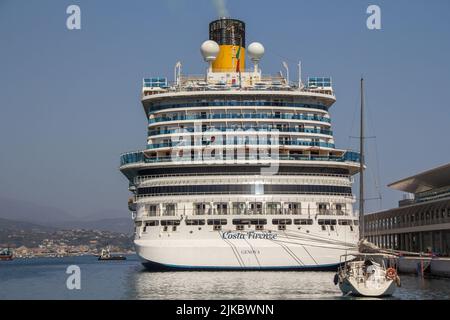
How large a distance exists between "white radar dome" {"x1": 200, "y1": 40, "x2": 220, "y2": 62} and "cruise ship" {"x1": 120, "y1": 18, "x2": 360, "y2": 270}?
3386 mm

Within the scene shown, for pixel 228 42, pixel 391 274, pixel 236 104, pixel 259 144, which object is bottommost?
pixel 391 274

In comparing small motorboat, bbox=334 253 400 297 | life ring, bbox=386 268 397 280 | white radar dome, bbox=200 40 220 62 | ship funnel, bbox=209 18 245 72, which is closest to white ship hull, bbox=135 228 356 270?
small motorboat, bbox=334 253 400 297

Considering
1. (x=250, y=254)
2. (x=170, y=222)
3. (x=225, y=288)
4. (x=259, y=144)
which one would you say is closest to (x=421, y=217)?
(x=259, y=144)

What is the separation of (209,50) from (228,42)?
13.1 feet

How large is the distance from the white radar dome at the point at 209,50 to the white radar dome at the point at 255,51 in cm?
339

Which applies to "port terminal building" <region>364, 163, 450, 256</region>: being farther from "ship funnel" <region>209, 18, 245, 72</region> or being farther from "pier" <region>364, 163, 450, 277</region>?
"ship funnel" <region>209, 18, 245, 72</region>

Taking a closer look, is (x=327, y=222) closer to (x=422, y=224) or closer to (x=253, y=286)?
(x=253, y=286)

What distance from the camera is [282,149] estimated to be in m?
62.2

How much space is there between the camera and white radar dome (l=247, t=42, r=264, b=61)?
72500 mm

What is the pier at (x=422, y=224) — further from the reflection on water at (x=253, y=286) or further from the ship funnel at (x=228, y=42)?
the ship funnel at (x=228, y=42)

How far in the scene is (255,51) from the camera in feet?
238

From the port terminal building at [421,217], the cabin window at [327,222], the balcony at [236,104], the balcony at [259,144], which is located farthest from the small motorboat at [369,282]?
the port terminal building at [421,217]

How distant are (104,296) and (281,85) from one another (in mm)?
28374

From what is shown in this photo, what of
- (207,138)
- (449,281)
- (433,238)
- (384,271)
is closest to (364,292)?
(384,271)
